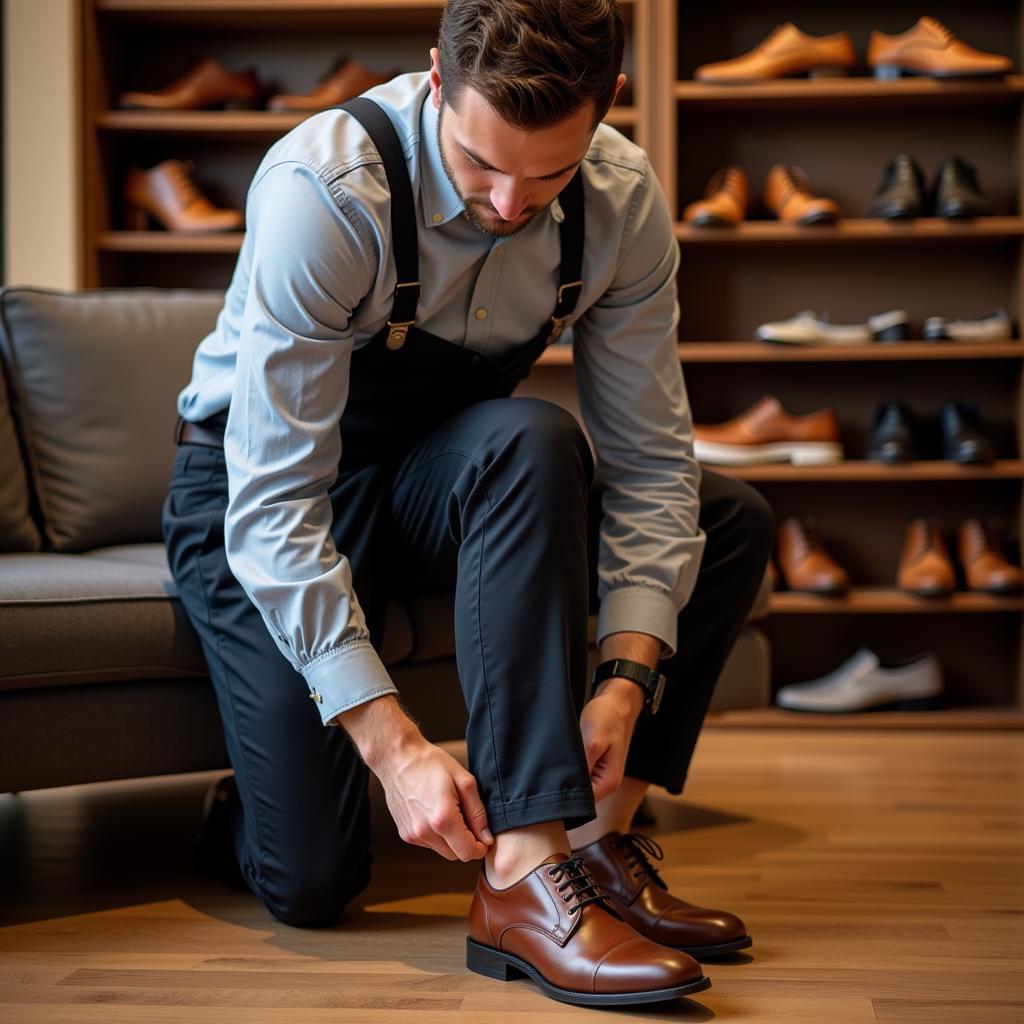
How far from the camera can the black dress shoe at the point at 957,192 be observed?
285cm

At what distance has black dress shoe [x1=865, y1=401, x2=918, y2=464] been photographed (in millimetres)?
2883

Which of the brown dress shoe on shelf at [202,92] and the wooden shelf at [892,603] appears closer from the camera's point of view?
the wooden shelf at [892,603]

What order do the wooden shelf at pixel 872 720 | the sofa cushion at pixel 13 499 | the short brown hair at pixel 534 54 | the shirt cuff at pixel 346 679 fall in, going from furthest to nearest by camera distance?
the wooden shelf at pixel 872 720 < the sofa cushion at pixel 13 499 < the shirt cuff at pixel 346 679 < the short brown hair at pixel 534 54

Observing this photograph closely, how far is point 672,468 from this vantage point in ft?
4.92

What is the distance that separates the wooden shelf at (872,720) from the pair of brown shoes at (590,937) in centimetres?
149

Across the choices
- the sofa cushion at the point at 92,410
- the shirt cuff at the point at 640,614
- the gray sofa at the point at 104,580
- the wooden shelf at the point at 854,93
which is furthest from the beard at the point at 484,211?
the wooden shelf at the point at 854,93

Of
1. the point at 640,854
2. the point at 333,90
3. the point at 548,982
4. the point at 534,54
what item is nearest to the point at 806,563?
the point at 333,90

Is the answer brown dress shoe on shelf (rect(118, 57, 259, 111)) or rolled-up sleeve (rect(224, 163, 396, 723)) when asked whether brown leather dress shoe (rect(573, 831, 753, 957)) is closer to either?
rolled-up sleeve (rect(224, 163, 396, 723))

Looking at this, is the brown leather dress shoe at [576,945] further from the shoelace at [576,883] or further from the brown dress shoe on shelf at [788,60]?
the brown dress shoe on shelf at [788,60]

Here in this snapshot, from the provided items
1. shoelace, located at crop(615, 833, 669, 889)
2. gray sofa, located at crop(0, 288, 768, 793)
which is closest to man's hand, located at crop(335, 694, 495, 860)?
shoelace, located at crop(615, 833, 669, 889)

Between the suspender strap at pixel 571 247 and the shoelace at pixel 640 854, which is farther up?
the suspender strap at pixel 571 247

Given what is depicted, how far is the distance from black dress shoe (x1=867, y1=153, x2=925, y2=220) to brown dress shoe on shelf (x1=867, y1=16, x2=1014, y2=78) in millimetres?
189

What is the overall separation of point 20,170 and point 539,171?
7.57 feet

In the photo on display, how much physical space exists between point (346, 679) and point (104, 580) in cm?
45
